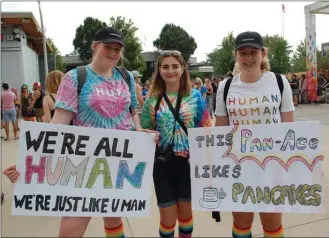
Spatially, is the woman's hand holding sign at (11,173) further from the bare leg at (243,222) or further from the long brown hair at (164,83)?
the bare leg at (243,222)

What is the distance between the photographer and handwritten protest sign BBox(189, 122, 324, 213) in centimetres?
214

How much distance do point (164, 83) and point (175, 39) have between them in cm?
5478

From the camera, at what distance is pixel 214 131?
2.25 metres

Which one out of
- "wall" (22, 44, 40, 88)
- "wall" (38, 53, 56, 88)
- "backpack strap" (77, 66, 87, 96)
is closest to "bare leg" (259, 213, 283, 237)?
"backpack strap" (77, 66, 87, 96)

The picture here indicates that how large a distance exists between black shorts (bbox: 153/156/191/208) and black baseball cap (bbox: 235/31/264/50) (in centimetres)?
91

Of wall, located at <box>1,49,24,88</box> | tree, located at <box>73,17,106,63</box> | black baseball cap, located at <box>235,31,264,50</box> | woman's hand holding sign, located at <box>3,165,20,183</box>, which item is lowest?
woman's hand holding sign, located at <box>3,165,20,183</box>

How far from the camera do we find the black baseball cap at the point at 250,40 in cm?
212

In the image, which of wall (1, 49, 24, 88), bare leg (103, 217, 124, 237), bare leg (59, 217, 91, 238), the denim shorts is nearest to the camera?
bare leg (59, 217, 91, 238)

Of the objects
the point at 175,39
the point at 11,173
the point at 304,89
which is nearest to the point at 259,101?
the point at 11,173

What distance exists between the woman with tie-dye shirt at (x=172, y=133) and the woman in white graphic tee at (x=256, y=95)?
0.27 metres

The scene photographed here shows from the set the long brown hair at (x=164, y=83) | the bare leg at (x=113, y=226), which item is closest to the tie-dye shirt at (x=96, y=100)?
the long brown hair at (x=164, y=83)

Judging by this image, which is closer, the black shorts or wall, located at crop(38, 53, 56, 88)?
the black shorts

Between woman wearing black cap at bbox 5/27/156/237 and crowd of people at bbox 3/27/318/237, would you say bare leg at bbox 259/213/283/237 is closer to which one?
crowd of people at bbox 3/27/318/237

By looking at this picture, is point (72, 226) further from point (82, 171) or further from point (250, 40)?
point (250, 40)
